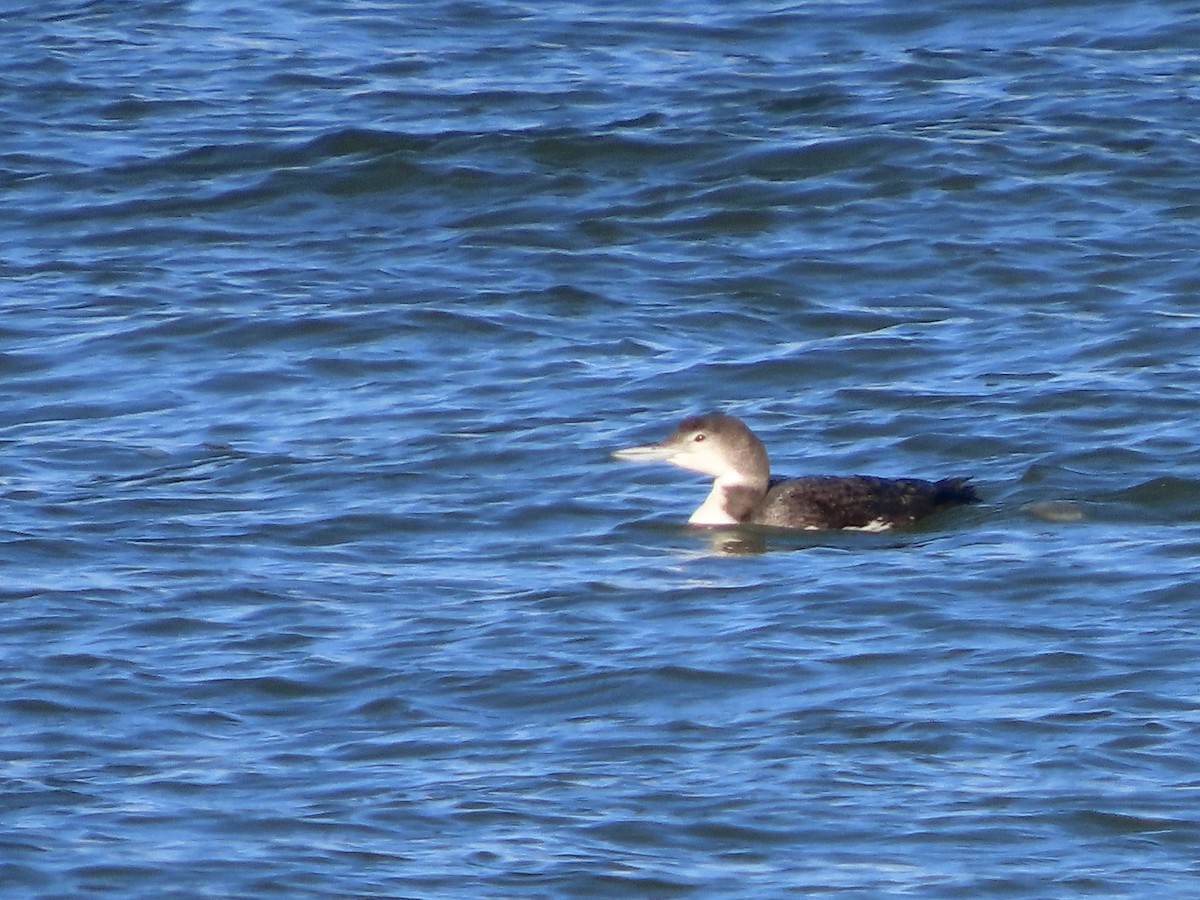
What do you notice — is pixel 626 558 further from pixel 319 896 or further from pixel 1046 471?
pixel 319 896

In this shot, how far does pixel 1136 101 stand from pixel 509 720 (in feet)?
30.5

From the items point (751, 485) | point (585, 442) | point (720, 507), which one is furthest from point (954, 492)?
point (585, 442)

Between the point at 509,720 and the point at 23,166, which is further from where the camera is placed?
the point at 23,166

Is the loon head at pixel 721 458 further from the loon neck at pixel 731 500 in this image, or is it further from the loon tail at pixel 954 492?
the loon tail at pixel 954 492

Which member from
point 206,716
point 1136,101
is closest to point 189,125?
point 1136,101

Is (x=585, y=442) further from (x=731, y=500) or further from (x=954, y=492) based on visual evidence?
(x=954, y=492)

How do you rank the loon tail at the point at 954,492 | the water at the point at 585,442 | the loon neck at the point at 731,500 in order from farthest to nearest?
the loon neck at the point at 731,500
the loon tail at the point at 954,492
the water at the point at 585,442

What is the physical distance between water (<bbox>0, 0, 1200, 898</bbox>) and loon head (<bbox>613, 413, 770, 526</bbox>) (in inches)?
9.8

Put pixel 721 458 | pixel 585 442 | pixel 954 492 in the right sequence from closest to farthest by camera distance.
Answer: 1. pixel 954 492
2. pixel 721 458
3. pixel 585 442

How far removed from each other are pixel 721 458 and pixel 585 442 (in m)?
0.87

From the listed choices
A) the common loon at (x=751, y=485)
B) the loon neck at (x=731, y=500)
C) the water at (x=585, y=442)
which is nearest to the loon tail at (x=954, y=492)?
the common loon at (x=751, y=485)

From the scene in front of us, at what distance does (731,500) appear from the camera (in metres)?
10.3

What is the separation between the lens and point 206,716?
7730 mm

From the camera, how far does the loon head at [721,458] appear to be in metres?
10.3
